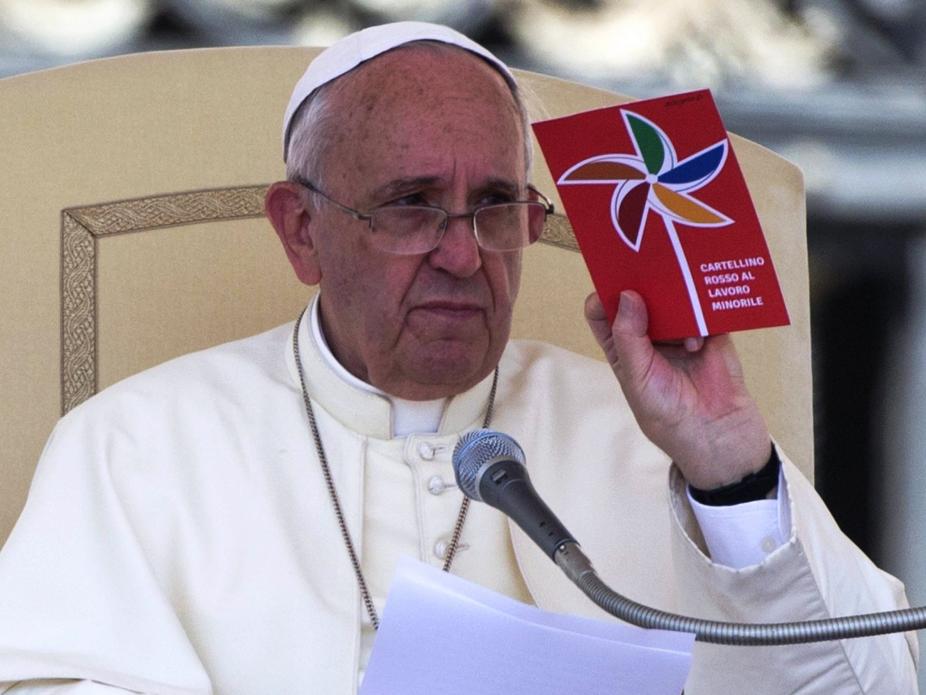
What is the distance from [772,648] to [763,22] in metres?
2.60

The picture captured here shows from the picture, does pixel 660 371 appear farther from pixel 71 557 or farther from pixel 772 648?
pixel 71 557

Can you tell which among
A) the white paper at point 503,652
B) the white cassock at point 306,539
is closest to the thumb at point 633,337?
the white cassock at point 306,539

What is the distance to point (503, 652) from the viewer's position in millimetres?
1676

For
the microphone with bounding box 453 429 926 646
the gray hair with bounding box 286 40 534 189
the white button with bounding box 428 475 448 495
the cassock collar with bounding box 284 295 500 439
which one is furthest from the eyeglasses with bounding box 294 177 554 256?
the microphone with bounding box 453 429 926 646

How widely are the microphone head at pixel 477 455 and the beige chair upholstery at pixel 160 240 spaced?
1.31 m

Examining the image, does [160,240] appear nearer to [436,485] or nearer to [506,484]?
[436,485]

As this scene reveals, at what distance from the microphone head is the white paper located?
0.12m

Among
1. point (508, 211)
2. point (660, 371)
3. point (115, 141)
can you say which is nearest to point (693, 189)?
point (660, 371)

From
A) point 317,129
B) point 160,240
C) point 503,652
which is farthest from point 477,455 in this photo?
point 160,240

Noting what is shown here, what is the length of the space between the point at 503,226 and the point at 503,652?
968 millimetres

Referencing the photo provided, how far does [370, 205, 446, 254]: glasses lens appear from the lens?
8.03 ft

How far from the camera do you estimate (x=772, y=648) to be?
2182mm

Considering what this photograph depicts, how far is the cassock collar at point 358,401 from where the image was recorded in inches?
102

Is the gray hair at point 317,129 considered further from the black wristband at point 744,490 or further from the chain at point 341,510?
the black wristband at point 744,490
